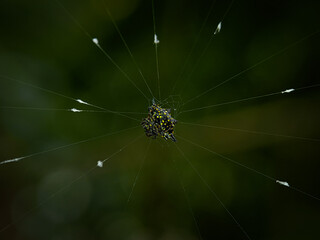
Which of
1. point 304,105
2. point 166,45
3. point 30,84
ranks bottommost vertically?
point 304,105

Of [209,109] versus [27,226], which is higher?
[209,109]

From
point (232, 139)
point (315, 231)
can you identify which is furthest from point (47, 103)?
point (315, 231)

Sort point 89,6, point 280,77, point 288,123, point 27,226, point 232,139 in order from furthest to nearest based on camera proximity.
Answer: point 27,226, point 232,139, point 288,123, point 280,77, point 89,6

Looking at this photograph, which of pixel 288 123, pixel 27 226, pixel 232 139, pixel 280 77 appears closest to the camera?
pixel 280 77

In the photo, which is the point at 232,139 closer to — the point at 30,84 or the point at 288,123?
the point at 288,123
